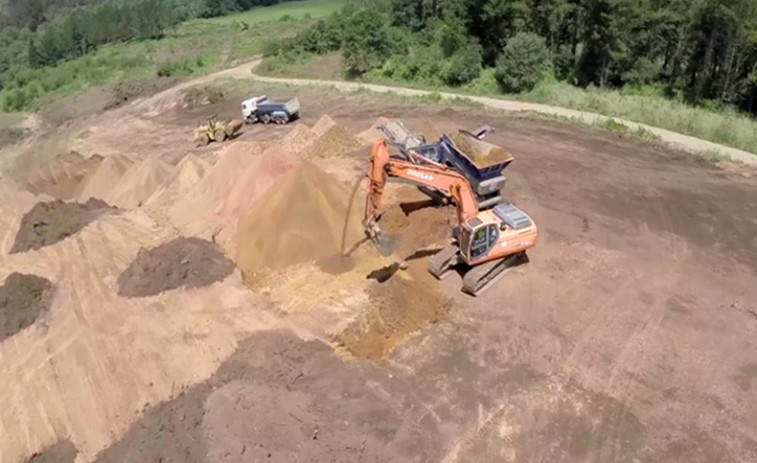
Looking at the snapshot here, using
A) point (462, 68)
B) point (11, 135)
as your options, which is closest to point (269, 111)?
point (462, 68)

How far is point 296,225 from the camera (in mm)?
16812

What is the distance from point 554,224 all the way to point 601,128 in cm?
1094

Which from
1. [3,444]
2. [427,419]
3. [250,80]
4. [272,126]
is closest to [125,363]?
[3,444]

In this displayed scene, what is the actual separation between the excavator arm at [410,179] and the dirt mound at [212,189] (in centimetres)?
633

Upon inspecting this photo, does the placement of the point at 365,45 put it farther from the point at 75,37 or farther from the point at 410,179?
the point at 75,37

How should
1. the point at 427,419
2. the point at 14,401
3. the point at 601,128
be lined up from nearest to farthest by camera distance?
the point at 427,419
the point at 14,401
the point at 601,128

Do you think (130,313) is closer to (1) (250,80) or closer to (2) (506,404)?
(2) (506,404)

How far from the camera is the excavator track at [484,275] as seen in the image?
1496 centimetres

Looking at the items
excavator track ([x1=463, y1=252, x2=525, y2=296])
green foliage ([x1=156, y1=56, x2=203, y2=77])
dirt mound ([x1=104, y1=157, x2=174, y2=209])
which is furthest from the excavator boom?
green foliage ([x1=156, y1=56, x2=203, y2=77])

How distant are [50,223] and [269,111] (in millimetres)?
13389

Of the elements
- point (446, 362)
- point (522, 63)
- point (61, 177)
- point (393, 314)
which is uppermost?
point (522, 63)

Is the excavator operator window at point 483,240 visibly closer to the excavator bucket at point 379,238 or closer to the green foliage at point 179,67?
the excavator bucket at point 379,238

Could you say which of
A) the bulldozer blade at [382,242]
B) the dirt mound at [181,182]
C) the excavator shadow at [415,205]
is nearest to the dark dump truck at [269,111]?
the dirt mound at [181,182]

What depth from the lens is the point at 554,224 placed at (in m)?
18.1
